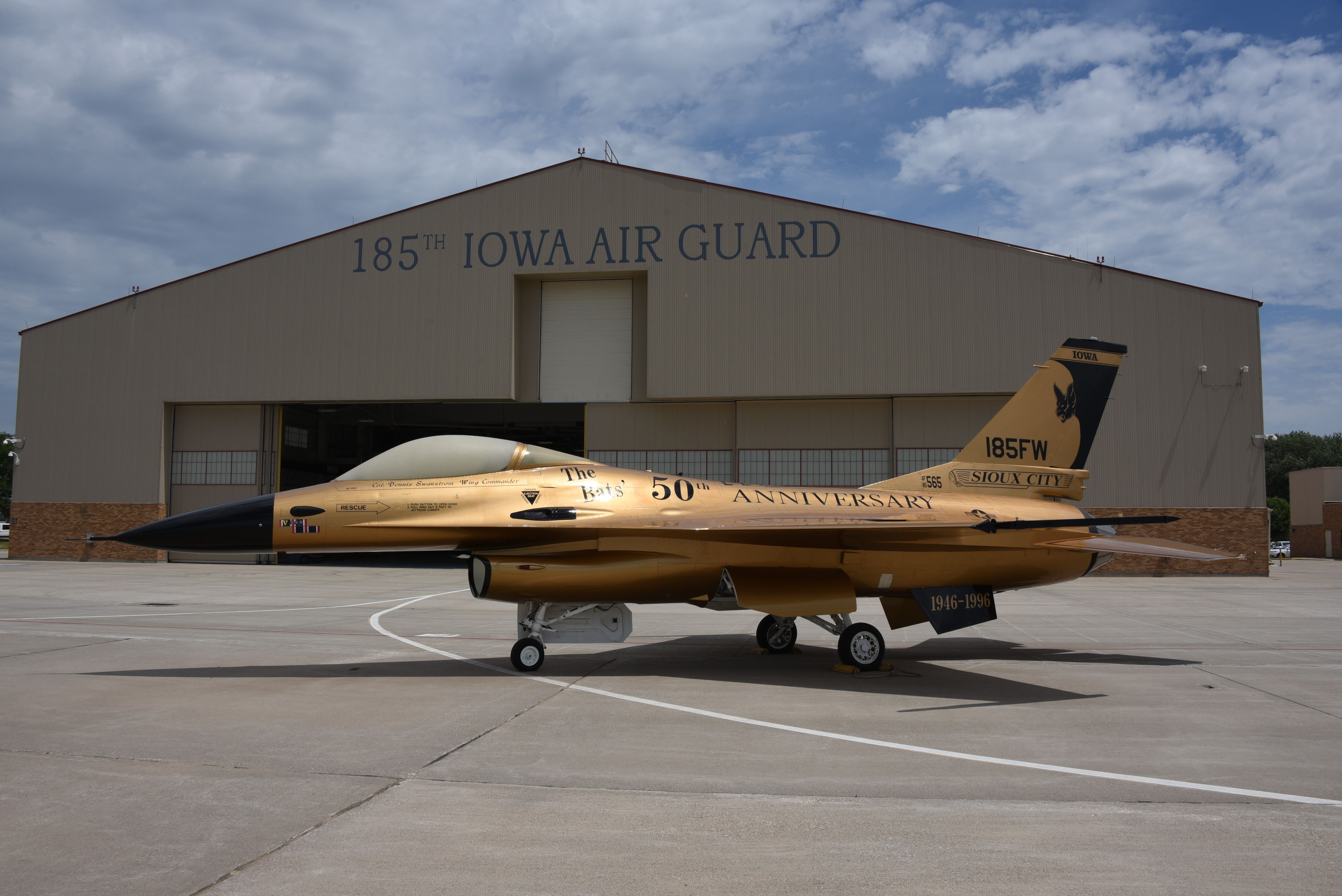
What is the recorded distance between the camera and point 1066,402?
12.4 metres

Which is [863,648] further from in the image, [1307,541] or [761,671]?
[1307,541]

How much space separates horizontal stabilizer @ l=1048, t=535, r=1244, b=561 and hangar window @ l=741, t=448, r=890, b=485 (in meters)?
16.6

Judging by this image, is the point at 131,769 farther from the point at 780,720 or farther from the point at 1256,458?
the point at 1256,458

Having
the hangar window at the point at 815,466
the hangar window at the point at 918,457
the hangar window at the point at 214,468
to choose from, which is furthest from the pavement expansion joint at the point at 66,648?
the hangar window at the point at 918,457

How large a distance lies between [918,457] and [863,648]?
19.0m

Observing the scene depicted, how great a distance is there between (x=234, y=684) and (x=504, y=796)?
5.23 meters

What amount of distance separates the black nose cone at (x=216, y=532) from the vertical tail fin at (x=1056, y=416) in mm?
9465

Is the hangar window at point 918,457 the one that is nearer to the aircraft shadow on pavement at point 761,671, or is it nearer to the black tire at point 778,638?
the aircraft shadow on pavement at point 761,671

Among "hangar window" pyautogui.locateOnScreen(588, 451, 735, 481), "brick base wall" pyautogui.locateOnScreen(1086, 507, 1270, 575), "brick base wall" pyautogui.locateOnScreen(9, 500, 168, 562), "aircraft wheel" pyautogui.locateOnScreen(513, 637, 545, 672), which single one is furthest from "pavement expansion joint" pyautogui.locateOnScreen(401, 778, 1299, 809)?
"brick base wall" pyautogui.locateOnScreen(9, 500, 168, 562)

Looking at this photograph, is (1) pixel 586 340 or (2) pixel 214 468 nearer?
(1) pixel 586 340

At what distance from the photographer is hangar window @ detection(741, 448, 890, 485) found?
93.2 ft

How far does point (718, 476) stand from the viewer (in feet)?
95.6

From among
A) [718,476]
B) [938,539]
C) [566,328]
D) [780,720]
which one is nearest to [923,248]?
[718,476]

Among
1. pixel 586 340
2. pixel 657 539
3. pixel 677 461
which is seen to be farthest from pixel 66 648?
pixel 586 340
